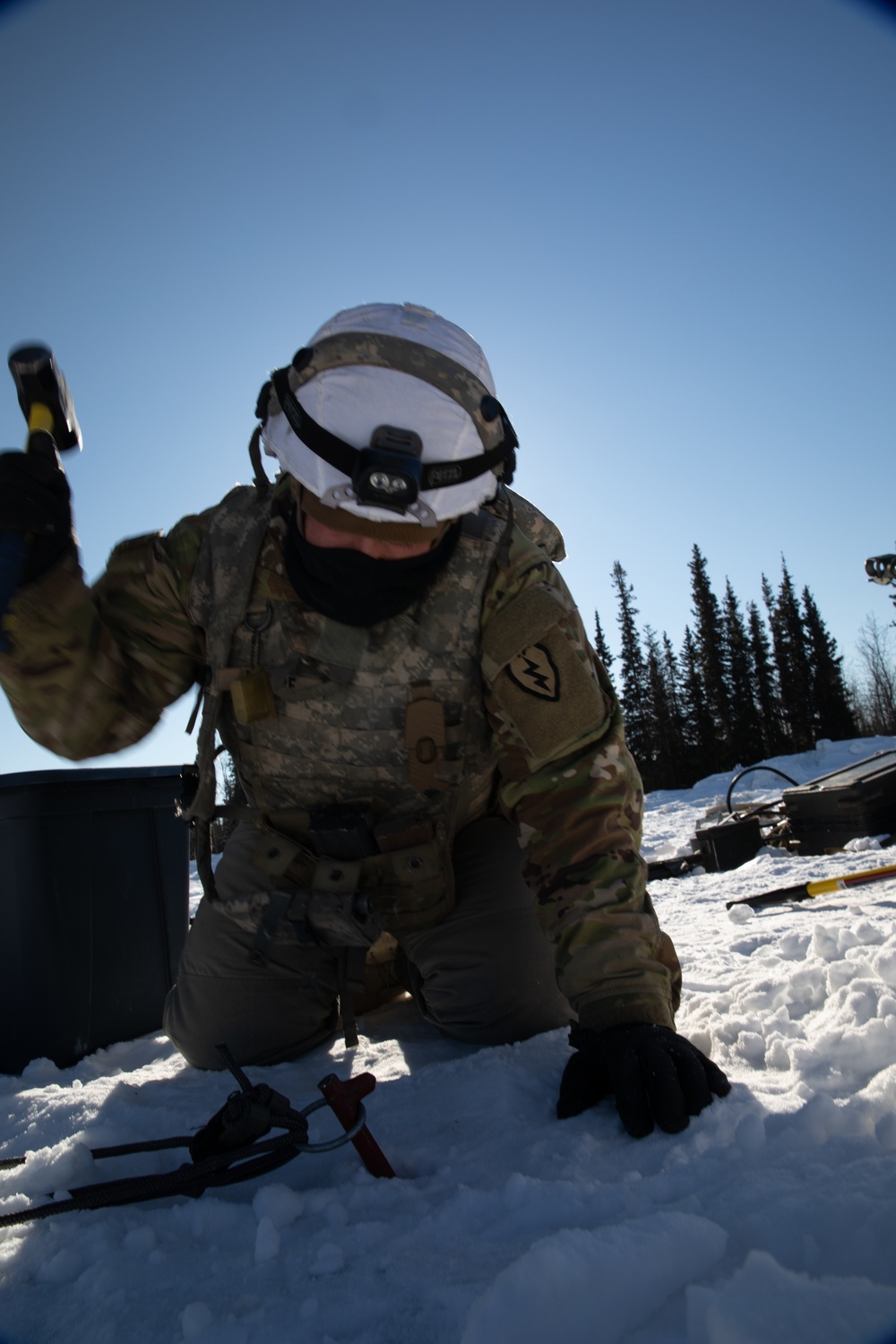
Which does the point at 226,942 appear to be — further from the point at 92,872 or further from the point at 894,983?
the point at 894,983

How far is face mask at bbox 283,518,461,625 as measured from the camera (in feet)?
6.39

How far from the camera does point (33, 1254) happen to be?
3.49ft

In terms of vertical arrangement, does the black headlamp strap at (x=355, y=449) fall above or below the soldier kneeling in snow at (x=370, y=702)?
above

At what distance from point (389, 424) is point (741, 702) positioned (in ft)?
117

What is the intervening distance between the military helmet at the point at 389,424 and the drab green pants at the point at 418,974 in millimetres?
1132

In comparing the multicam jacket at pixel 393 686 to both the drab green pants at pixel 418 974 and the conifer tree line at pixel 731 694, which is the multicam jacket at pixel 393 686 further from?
the conifer tree line at pixel 731 694

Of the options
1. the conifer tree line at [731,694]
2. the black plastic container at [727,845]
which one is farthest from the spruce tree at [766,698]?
the black plastic container at [727,845]

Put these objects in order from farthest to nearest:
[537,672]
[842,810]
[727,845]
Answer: [727,845] < [842,810] < [537,672]

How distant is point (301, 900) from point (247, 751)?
0.46m

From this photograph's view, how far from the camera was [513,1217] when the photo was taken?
1.07 metres

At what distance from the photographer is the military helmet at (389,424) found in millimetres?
1815

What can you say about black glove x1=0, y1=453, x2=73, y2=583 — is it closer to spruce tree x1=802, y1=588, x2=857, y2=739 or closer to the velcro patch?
the velcro patch

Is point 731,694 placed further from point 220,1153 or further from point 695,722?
point 220,1153

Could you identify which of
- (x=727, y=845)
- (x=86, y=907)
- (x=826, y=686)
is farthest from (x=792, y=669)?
(x=86, y=907)
